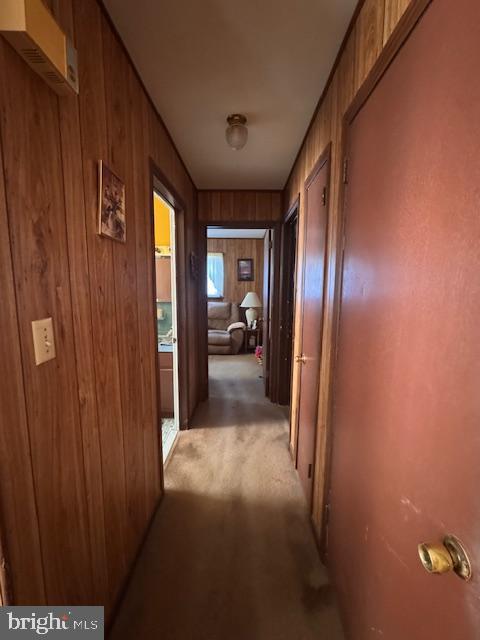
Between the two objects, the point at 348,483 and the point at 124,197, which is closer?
the point at 348,483

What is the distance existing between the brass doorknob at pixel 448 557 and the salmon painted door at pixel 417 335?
15 millimetres

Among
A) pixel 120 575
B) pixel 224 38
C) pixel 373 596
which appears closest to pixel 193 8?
pixel 224 38

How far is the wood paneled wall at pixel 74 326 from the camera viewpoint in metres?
0.71

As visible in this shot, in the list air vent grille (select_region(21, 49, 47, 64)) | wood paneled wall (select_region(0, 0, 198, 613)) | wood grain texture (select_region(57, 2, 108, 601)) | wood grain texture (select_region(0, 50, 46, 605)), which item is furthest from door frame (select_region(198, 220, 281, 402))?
wood grain texture (select_region(0, 50, 46, 605))

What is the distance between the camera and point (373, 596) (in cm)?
95

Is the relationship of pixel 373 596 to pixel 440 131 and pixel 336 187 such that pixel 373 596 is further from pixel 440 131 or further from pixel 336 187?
pixel 336 187

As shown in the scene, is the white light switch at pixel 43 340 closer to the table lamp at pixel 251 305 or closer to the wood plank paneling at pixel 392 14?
the wood plank paneling at pixel 392 14

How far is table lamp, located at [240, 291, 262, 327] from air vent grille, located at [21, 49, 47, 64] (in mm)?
5226

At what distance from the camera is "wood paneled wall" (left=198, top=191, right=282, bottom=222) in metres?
3.27

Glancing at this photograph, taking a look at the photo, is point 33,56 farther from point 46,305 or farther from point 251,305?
point 251,305

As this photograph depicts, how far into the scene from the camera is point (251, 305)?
19.3ft

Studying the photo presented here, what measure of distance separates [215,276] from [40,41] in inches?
232

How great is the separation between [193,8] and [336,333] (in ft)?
4.55

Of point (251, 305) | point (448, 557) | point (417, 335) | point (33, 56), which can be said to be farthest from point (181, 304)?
point (251, 305)
